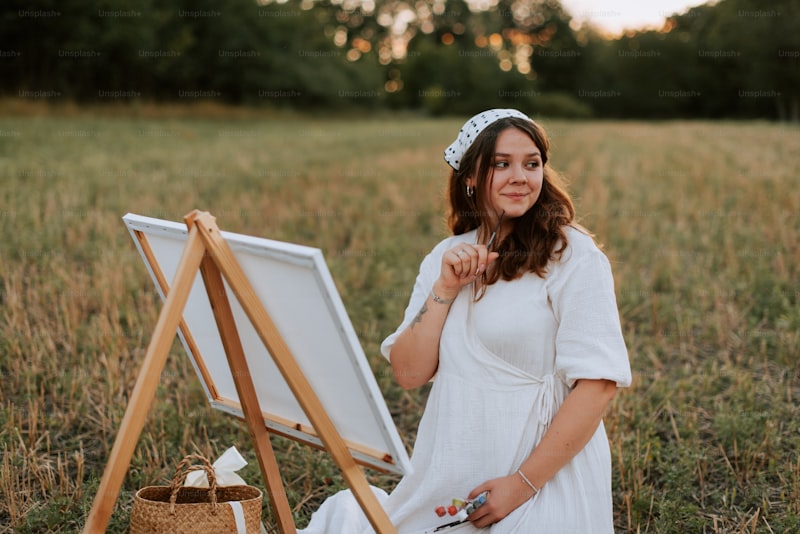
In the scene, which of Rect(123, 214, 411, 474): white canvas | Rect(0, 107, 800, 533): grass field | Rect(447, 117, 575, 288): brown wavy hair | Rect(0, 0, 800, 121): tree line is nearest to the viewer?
Rect(123, 214, 411, 474): white canvas

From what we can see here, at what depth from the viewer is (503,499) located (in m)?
2.77

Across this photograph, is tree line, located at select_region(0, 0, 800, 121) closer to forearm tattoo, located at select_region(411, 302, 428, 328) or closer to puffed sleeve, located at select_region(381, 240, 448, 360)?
puffed sleeve, located at select_region(381, 240, 448, 360)

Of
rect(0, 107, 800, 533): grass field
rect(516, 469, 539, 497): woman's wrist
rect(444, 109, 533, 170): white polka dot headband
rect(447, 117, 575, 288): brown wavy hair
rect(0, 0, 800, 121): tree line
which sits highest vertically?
rect(0, 0, 800, 121): tree line

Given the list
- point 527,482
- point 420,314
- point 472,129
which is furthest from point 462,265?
point 527,482

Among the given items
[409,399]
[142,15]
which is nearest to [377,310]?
[409,399]

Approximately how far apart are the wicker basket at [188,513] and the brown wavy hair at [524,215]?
1052mm

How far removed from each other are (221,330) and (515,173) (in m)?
1.12

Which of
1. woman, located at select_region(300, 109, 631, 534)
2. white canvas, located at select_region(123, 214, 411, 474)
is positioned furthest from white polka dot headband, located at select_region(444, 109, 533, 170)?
white canvas, located at select_region(123, 214, 411, 474)

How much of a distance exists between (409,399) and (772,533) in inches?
89.5

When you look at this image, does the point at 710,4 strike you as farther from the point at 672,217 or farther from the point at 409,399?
the point at 409,399

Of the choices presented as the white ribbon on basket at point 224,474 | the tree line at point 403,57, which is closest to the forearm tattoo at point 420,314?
the white ribbon on basket at point 224,474

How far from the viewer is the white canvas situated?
7.29 feet

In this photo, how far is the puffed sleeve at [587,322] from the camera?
2738 mm

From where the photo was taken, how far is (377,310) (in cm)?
697
